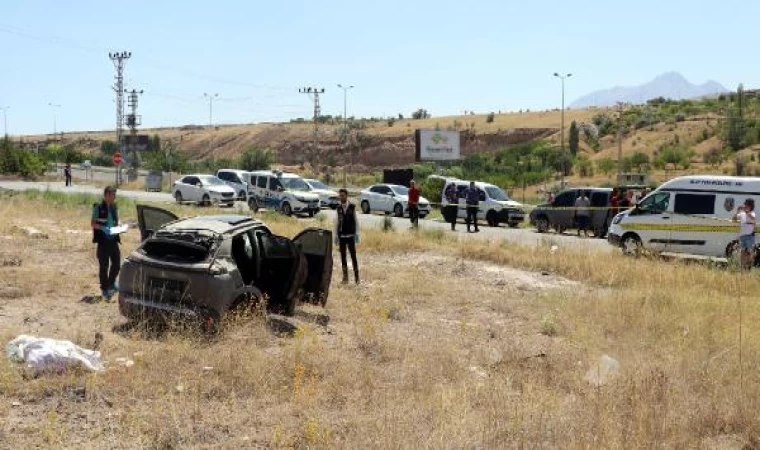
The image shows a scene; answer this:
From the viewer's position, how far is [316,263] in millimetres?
11359

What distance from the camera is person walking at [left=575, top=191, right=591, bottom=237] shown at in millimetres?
27906

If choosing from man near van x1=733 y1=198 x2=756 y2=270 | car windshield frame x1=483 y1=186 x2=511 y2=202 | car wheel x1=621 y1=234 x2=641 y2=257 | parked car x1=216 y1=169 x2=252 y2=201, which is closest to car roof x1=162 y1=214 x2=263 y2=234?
man near van x1=733 y1=198 x2=756 y2=270

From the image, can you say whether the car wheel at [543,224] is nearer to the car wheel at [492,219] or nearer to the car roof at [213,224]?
the car wheel at [492,219]

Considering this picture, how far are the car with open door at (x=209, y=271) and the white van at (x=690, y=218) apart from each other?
1170cm

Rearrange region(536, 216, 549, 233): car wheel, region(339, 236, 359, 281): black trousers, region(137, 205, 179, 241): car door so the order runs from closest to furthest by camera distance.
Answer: region(137, 205, 179, 241): car door → region(339, 236, 359, 281): black trousers → region(536, 216, 549, 233): car wheel

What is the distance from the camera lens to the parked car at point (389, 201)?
36.4m

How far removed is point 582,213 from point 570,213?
2.01 feet

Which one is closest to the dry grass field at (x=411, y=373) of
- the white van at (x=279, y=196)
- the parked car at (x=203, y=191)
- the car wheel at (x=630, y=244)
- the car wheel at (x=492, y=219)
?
the car wheel at (x=630, y=244)

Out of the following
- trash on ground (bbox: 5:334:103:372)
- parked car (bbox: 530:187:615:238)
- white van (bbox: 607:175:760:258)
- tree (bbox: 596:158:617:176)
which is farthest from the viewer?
tree (bbox: 596:158:617:176)

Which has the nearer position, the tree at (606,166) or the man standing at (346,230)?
the man standing at (346,230)

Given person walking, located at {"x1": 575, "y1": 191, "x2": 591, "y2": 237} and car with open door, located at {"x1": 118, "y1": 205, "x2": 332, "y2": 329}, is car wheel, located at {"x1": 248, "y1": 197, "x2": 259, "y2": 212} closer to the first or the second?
person walking, located at {"x1": 575, "y1": 191, "x2": 591, "y2": 237}

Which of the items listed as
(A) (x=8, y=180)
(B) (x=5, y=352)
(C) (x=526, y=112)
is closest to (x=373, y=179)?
(A) (x=8, y=180)

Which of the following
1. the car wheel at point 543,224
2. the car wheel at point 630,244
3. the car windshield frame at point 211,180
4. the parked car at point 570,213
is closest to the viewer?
the car wheel at point 630,244

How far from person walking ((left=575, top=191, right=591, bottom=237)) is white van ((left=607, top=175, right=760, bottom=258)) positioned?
23.2 ft
